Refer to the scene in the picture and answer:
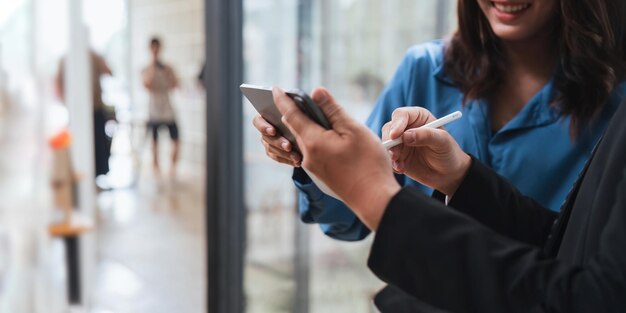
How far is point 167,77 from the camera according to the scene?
12.8ft

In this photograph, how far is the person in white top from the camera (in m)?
3.68

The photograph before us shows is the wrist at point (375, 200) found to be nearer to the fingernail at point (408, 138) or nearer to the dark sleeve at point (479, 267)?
the dark sleeve at point (479, 267)

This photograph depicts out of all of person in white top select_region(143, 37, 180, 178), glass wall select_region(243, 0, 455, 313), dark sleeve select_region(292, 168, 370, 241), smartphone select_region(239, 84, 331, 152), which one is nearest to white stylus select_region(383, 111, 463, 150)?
smartphone select_region(239, 84, 331, 152)

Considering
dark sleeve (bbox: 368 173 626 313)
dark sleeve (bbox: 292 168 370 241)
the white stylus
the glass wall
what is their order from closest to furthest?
dark sleeve (bbox: 368 173 626 313), the white stylus, dark sleeve (bbox: 292 168 370 241), the glass wall

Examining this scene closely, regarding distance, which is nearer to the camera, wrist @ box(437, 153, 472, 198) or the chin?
wrist @ box(437, 153, 472, 198)

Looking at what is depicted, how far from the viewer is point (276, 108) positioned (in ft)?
2.57

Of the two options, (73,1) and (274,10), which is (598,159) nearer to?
(274,10)

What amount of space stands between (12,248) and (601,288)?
2041 mm

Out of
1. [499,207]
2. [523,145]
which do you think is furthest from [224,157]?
[499,207]

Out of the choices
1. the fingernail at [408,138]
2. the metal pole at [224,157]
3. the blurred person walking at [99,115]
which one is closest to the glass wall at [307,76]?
the metal pole at [224,157]

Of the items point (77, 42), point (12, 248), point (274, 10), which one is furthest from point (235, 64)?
point (12, 248)

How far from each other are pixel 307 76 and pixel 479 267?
1.83 m

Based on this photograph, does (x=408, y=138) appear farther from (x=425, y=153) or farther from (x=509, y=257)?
(x=509, y=257)

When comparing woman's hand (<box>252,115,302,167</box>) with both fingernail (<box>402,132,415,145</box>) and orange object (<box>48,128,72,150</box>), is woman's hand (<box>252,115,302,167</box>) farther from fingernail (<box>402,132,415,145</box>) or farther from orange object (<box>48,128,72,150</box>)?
orange object (<box>48,128,72,150</box>)
